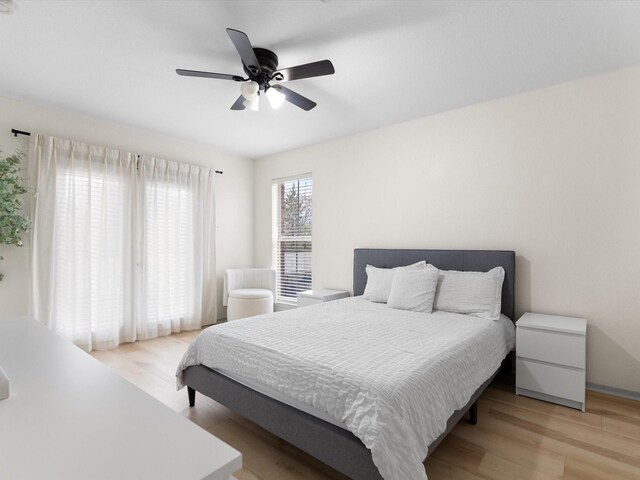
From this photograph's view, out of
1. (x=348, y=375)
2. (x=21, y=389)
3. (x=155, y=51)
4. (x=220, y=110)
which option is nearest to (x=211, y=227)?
(x=220, y=110)

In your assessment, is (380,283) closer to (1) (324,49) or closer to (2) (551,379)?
(2) (551,379)

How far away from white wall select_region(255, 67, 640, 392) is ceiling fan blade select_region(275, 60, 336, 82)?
1814 millimetres

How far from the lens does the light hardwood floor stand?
Result: 69.7 inches

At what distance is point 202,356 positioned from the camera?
2314mm

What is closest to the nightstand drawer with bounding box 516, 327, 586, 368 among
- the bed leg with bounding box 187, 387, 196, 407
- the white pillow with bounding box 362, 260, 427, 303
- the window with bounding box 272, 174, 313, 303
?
the white pillow with bounding box 362, 260, 427, 303

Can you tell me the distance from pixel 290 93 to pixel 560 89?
2336 mm

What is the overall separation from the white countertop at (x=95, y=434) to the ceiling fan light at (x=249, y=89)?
1.97 metres

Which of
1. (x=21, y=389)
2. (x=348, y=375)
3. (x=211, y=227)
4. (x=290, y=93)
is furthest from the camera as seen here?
(x=211, y=227)

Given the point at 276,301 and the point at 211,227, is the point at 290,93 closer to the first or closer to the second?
the point at 211,227

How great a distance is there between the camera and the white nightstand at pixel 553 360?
2402 mm

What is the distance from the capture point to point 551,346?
250 cm

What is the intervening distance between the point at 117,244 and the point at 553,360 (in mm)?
4420

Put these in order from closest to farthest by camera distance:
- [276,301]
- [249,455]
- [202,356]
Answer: [249,455] < [202,356] < [276,301]

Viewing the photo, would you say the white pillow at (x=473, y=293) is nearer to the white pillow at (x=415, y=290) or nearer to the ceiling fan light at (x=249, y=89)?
the white pillow at (x=415, y=290)
